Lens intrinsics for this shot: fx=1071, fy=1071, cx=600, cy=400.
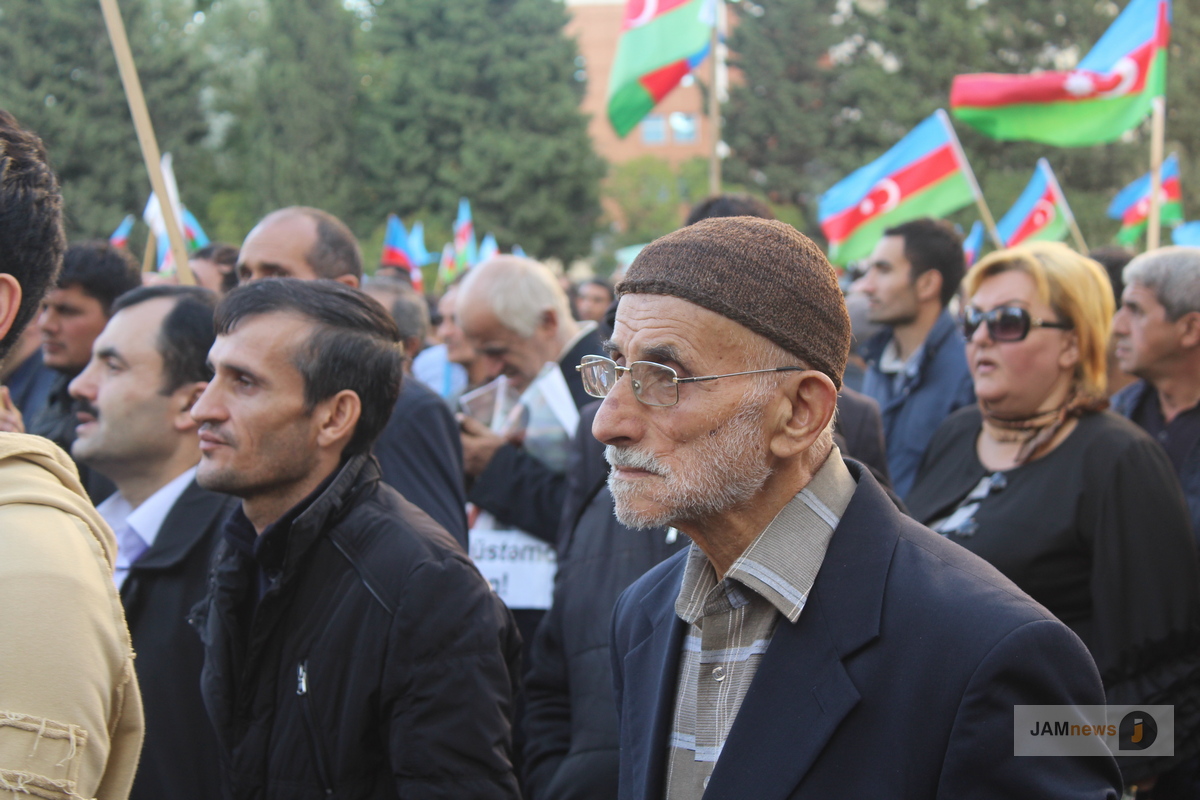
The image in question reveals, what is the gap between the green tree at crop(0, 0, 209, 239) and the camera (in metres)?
36.0

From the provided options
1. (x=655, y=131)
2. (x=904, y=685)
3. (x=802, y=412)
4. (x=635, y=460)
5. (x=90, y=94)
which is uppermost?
(x=655, y=131)

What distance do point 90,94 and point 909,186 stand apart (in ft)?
117

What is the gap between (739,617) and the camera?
1908 millimetres

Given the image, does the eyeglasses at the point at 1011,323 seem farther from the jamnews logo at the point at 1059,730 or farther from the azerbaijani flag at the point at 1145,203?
the azerbaijani flag at the point at 1145,203

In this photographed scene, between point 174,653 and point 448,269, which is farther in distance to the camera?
point 448,269

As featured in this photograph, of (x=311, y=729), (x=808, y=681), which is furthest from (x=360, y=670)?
(x=808, y=681)

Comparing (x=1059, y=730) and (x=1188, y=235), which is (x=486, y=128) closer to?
(x=1188, y=235)

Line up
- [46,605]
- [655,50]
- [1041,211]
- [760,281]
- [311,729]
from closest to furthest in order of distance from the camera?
[46,605] → [760,281] → [311,729] → [655,50] → [1041,211]

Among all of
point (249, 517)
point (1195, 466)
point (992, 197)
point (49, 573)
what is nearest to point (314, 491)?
point (249, 517)

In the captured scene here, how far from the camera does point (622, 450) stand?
6.58 ft

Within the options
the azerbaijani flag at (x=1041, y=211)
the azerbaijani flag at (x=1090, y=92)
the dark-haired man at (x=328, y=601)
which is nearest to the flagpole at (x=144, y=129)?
the dark-haired man at (x=328, y=601)

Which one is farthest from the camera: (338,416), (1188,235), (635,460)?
(1188,235)

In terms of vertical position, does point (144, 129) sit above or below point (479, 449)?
above

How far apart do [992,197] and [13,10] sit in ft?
109
